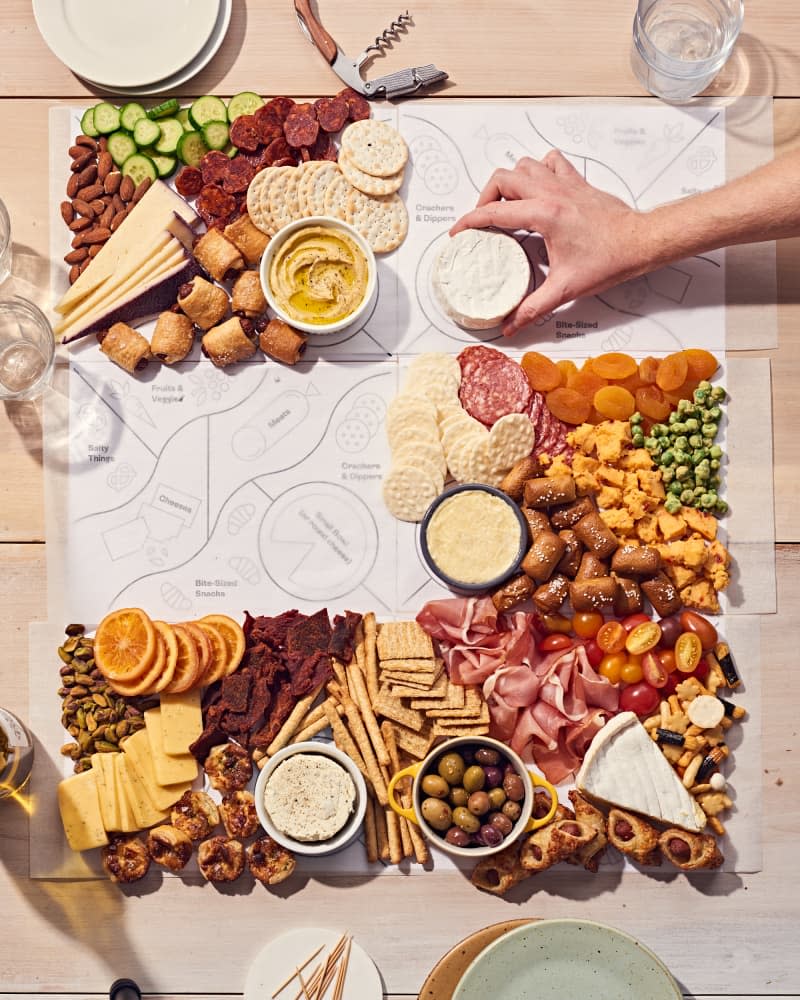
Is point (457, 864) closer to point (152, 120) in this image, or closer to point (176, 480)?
point (176, 480)

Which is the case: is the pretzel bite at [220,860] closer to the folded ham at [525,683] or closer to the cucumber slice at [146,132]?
the folded ham at [525,683]

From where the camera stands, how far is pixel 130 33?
1736 mm

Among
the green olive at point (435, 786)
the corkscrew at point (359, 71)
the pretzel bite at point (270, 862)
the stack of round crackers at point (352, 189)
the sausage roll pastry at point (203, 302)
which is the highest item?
the corkscrew at point (359, 71)

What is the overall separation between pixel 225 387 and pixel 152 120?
1.68 ft

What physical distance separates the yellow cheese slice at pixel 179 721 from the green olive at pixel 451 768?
44 centimetres

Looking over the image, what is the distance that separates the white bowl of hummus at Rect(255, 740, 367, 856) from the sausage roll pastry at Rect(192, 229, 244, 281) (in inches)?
33.6

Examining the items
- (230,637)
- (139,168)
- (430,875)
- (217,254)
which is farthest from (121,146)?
(430,875)

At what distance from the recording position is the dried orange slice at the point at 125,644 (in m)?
1.60

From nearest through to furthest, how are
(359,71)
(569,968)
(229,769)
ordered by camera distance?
1. (569,968)
2. (229,769)
3. (359,71)

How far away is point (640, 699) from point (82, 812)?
3.29 feet

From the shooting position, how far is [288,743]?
1647mm

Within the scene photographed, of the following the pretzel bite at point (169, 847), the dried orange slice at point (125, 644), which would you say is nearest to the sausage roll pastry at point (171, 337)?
the dried orange slice at point (125, 644)

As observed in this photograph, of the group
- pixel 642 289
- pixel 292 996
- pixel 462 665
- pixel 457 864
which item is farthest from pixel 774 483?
pixel 292 996

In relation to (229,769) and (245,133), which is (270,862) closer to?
(229,769)
